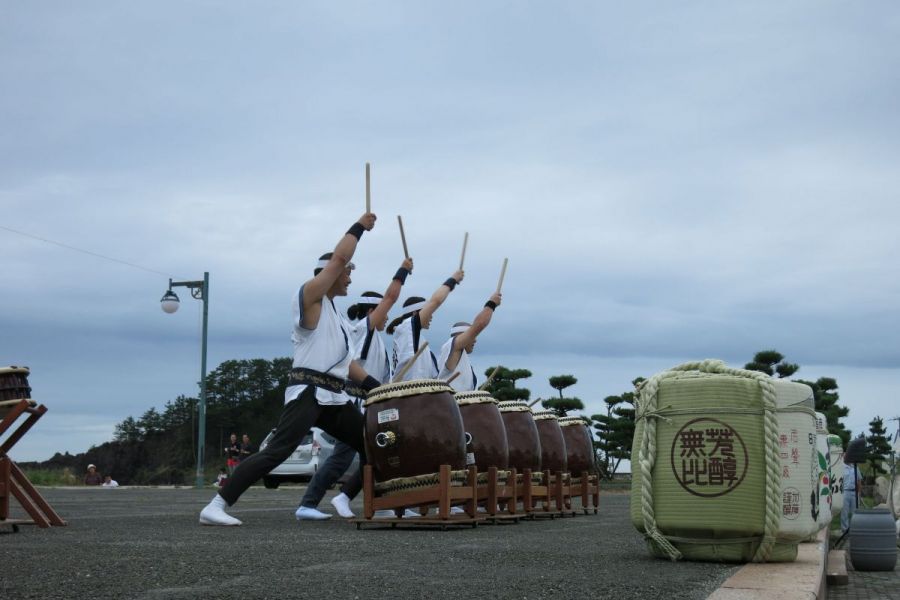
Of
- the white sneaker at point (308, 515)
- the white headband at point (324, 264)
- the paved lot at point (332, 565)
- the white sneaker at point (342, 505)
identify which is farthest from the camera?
the white sneaker at point (342, 505)

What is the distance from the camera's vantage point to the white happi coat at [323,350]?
279 inches

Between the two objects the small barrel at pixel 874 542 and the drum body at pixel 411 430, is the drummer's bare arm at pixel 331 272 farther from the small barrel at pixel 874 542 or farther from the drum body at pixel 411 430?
the small barrel at pixel 874 542

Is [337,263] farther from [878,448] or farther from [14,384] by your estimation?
[878,448]

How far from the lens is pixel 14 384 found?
6.55 meters

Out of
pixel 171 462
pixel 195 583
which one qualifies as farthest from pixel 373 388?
pixel 171 462

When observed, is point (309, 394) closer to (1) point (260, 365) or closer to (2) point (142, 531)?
(2) point (142, 531)

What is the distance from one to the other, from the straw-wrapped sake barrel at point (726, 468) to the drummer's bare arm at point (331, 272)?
2.79m

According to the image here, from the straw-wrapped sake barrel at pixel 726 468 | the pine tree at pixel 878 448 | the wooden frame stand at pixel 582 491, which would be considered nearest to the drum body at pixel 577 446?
the wooden frame stand at pixel 582 491

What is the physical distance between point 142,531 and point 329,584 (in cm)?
302

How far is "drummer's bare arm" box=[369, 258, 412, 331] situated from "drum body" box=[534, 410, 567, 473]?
219cm

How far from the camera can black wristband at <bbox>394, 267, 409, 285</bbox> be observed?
8195 mm

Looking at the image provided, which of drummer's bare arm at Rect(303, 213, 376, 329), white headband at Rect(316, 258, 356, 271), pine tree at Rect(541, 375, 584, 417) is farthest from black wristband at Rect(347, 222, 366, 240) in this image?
pine tree at Rect(541, 375, 584, 417)

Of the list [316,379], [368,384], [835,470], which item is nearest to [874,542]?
[835,470]

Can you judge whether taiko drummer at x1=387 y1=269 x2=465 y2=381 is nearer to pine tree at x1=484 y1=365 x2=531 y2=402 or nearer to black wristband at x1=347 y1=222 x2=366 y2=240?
black wristband at x1=347 y1=222 x2=366 y2=240
